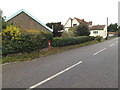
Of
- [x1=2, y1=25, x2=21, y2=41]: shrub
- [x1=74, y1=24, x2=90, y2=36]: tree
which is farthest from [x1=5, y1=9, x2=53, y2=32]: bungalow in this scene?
[x1=74, y1=24, x2=90, y2=36]: tree

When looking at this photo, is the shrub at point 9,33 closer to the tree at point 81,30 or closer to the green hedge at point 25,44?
the green hedge at point 25,44

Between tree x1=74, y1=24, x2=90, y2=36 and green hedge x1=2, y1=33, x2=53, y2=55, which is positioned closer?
green hedge x1=2, y1=33, x2=53, y2=55

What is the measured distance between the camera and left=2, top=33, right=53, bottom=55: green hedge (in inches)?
338

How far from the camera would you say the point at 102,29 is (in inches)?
1806

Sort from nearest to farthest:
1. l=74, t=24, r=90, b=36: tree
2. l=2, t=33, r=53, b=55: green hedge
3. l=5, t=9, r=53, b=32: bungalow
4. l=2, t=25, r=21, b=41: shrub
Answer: l=2, t=33, r=53, b=55: green hedge
l=2, t=25, r=21, b=41: shrub
l=5, t=9, r=53, b=32: bungalow
l=74, t=24, r=90, b=36: tree

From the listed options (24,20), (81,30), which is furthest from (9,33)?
(81,30)

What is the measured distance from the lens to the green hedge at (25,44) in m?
8.57

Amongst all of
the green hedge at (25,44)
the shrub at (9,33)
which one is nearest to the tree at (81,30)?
the green hedge at (25,44)

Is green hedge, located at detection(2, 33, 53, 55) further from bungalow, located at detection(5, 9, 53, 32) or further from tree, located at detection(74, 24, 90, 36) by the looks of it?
tree, located at detection(74, 24, 90, 36)

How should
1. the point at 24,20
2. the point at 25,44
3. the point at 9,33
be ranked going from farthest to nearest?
the point at 24,20, the point at 25,44, the point at 9,33

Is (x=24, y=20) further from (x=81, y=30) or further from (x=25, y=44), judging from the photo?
(x=81, y=30)

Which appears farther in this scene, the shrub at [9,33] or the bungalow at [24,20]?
Answer: the bungalow at [24,20]

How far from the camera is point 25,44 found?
9.64 m

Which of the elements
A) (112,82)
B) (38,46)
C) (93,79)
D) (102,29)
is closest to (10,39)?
(38,46)
